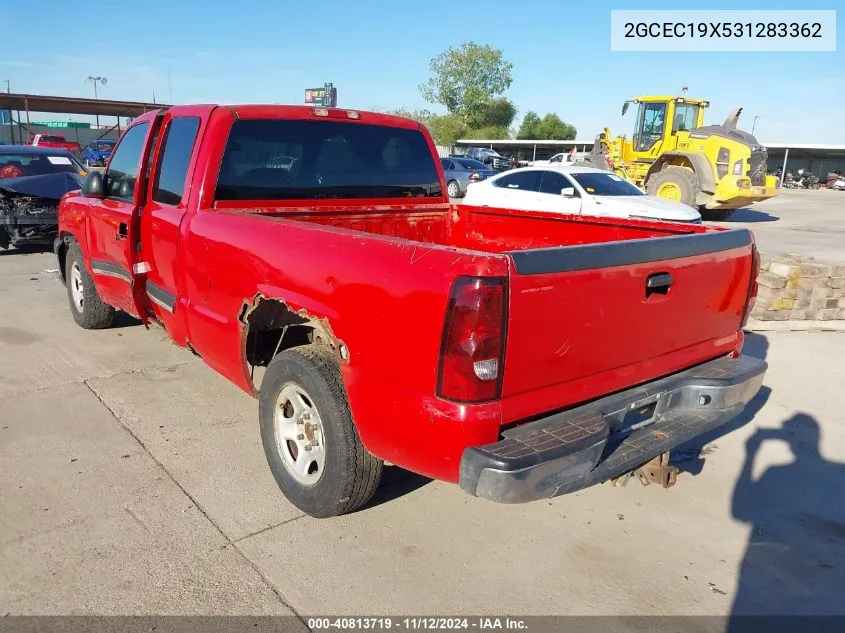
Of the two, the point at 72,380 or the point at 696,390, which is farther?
the point at 72,380

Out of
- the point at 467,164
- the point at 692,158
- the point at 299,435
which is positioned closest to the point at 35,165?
the point at 299,435

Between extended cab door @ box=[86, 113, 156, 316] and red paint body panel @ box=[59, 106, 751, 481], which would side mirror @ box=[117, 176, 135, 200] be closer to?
extended cab door @ box=[86, 113, 156, 316]

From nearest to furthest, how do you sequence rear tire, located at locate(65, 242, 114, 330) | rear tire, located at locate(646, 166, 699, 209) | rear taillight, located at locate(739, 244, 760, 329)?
rear taillight, located at locate(739, 244, 760, 329)
rear tire, located at locate(65, 242, 114, 330)
rear tire, located at locate(646, 166, 699, 209)

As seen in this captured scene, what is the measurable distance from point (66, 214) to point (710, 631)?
5.95 metres

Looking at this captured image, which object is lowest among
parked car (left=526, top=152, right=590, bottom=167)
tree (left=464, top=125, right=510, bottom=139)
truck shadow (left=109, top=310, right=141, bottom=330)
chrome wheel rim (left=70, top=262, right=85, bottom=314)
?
truck shadow (left=109, top=310, right=141, bottom=330)

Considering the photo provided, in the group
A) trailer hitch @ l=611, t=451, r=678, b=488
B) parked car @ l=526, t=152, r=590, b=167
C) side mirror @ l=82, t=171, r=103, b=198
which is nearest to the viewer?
trailer hitch @ l=611, t=451, r=678, b=488

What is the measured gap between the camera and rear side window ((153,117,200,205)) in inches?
159

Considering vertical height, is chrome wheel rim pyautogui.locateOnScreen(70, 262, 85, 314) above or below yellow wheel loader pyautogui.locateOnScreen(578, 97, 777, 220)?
below

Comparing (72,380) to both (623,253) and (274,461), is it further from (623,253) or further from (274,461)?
(623,253)

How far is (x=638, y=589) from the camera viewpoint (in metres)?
2.78

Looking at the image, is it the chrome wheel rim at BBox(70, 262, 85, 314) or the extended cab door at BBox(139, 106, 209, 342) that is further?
the chrome wheel rim at BBox(70, 262, 85, 314)

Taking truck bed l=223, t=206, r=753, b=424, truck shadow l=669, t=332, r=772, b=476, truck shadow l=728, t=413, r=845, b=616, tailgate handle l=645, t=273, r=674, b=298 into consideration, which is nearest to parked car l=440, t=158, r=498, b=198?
truck shadow l=669, t=332, r=772, b=476

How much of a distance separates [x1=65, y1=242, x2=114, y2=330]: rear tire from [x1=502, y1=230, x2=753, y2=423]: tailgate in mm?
4639

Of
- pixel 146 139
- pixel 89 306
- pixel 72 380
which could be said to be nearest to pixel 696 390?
pixel 146 139
